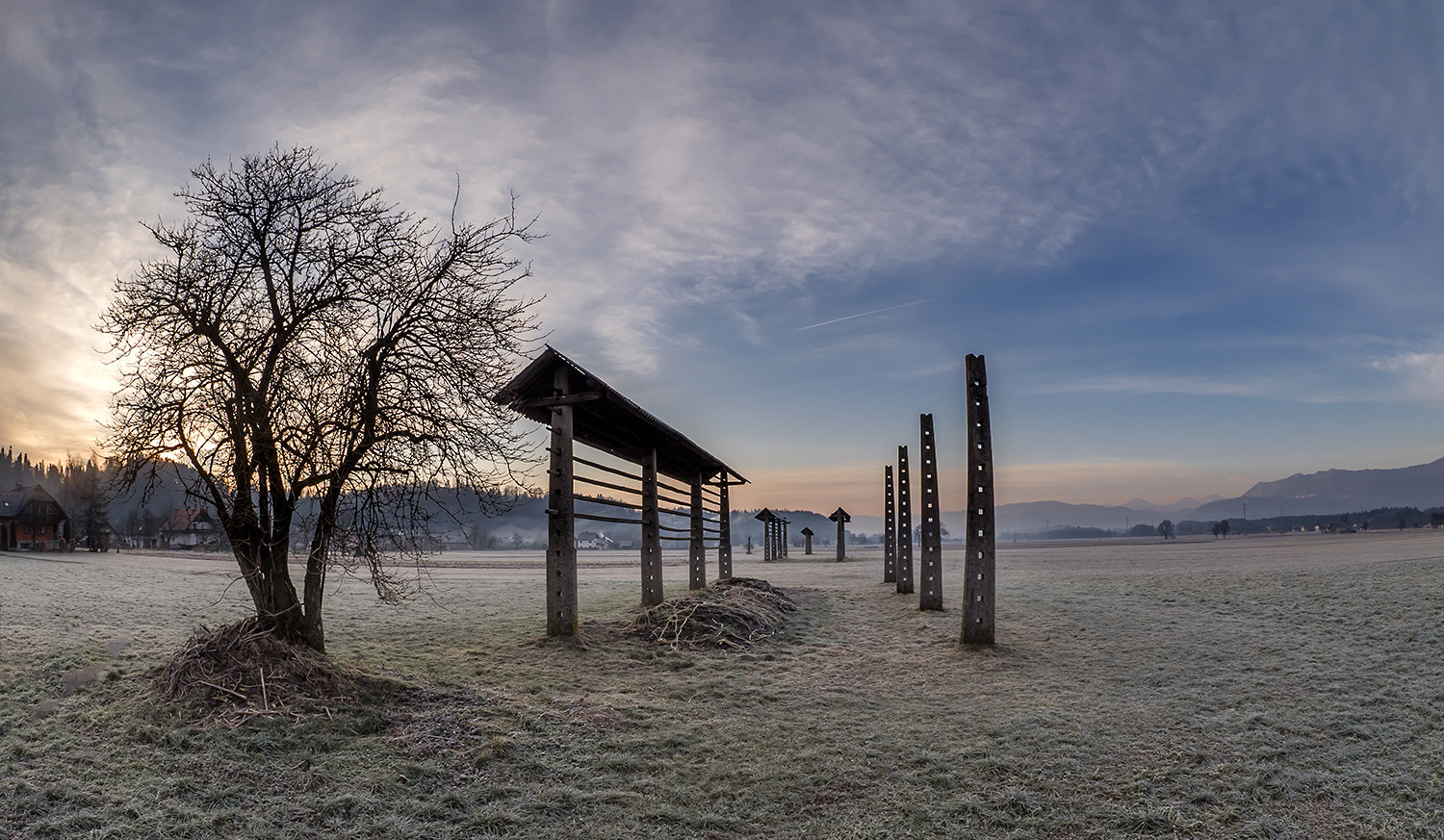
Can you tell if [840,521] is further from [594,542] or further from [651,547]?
[594,542]

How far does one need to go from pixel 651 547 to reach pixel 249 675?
9.22 metres

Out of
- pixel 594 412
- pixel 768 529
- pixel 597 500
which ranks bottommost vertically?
pixel 768 529

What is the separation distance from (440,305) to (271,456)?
2.48 meters

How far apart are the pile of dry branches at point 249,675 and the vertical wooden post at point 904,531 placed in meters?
15.7

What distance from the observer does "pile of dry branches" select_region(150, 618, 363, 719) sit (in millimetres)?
6512

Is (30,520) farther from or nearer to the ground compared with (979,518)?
nearer to the ground

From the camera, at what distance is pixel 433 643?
10859 millimetres

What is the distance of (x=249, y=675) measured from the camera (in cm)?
688

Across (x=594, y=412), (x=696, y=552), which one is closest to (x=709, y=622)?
(x=594, y=412)

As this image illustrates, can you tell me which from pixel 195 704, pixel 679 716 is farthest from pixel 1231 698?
pixel 195 704

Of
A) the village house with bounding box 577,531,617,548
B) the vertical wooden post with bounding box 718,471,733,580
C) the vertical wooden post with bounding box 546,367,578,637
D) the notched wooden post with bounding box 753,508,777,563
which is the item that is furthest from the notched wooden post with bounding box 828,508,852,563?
the village house with bounding box 577,531,617,548

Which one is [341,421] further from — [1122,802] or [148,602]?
[148,602]

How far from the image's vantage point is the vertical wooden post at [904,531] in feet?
67.1

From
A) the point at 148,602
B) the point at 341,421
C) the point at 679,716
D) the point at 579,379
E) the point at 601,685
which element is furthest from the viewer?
the point at 148,602
